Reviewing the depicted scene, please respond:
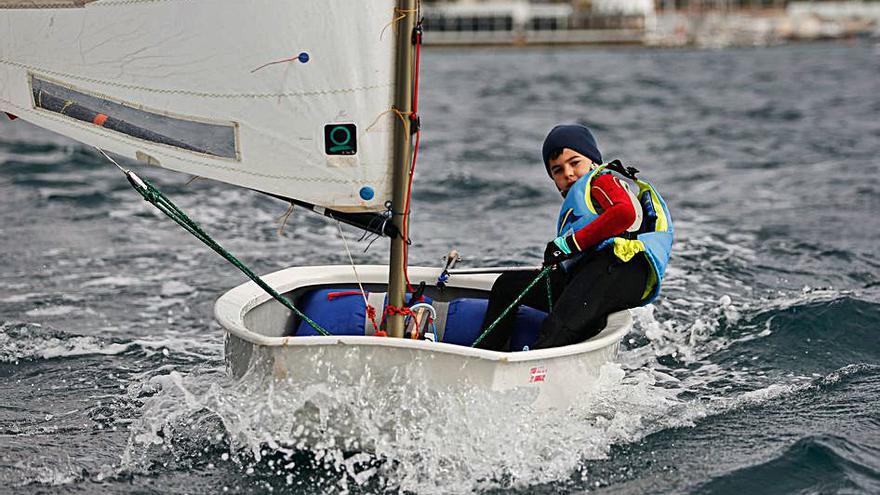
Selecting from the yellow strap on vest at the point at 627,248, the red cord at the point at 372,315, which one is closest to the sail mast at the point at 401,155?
the red cord at the point at 372,315

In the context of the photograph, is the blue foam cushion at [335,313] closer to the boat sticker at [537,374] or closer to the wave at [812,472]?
the boat sticker at [537,374]

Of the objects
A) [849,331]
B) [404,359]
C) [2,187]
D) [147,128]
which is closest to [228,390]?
[404,359]

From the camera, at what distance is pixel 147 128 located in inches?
161

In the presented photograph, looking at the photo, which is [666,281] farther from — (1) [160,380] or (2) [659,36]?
(2) [659,36]

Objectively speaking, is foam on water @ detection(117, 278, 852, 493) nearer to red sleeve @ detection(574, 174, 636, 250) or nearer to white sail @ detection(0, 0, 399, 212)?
red sleeve @ detection(574, 174, 636, 250)

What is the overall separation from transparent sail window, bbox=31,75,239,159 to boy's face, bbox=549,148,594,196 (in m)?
1.37

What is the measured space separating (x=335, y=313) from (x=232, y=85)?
3.86 ft

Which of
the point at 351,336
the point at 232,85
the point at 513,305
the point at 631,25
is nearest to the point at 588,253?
the point at 513,305

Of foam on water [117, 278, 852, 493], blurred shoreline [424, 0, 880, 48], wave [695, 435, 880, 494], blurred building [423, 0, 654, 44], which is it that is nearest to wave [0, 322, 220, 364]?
foam on water [117, 278, 852, 493]

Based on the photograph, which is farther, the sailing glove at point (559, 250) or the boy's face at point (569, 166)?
the boy's face at point (569, 166)

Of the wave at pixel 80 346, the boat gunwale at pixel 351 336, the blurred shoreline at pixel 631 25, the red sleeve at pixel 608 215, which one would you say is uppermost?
the red sleeve at pixel 608 215

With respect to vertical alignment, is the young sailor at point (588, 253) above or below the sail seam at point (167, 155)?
below

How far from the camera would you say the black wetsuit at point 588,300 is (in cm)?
436

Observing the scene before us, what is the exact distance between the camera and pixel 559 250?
4.38m
